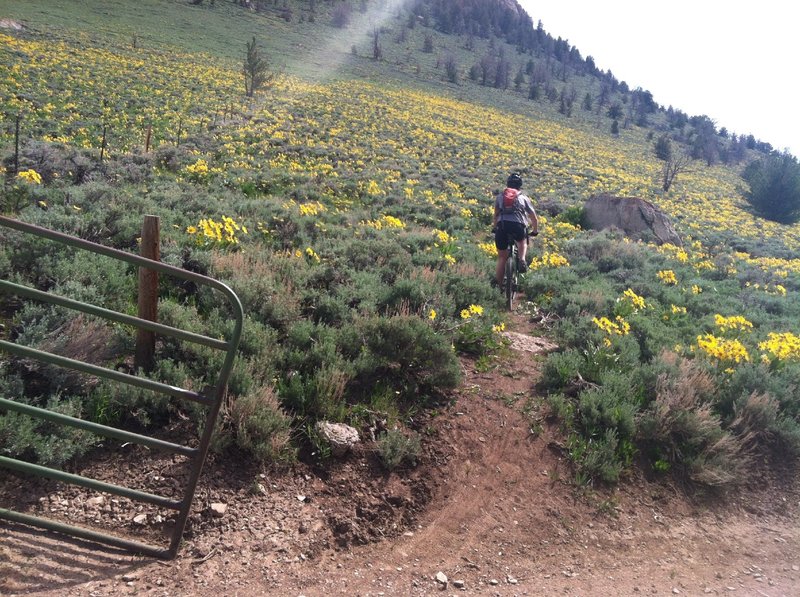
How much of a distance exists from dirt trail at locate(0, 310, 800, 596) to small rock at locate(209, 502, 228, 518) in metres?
0.03

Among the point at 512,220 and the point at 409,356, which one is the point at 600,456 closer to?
the point at 409,356

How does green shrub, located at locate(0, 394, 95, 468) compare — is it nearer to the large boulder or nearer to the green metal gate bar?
the green metal gate bar

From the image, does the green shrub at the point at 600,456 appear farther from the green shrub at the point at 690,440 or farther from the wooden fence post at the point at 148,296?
the wooden fence post at the point at 148,296

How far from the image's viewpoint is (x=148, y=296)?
11.9ft

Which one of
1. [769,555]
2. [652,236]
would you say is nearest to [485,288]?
[769,555]

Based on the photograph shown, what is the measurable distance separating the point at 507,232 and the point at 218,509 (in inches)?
232

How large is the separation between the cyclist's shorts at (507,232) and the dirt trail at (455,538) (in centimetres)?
390

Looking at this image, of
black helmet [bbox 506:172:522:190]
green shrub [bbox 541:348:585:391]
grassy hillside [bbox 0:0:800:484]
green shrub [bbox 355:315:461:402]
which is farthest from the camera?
black helmet [bbox 506:172:522:190]

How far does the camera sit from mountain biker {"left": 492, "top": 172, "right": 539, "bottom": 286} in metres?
7.61

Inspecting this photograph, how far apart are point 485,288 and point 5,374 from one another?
222 inches

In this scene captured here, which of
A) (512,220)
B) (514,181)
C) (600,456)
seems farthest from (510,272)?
(600,456)

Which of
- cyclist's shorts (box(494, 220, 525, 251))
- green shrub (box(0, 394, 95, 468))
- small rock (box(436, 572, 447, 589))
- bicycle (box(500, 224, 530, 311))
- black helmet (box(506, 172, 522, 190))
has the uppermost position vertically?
black helmet (box(506, 172, 522, 190))

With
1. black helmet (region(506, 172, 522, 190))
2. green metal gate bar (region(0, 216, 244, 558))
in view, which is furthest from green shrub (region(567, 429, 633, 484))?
black helmet (region(506, 172, 522, 190))

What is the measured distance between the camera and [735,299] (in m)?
9.55
